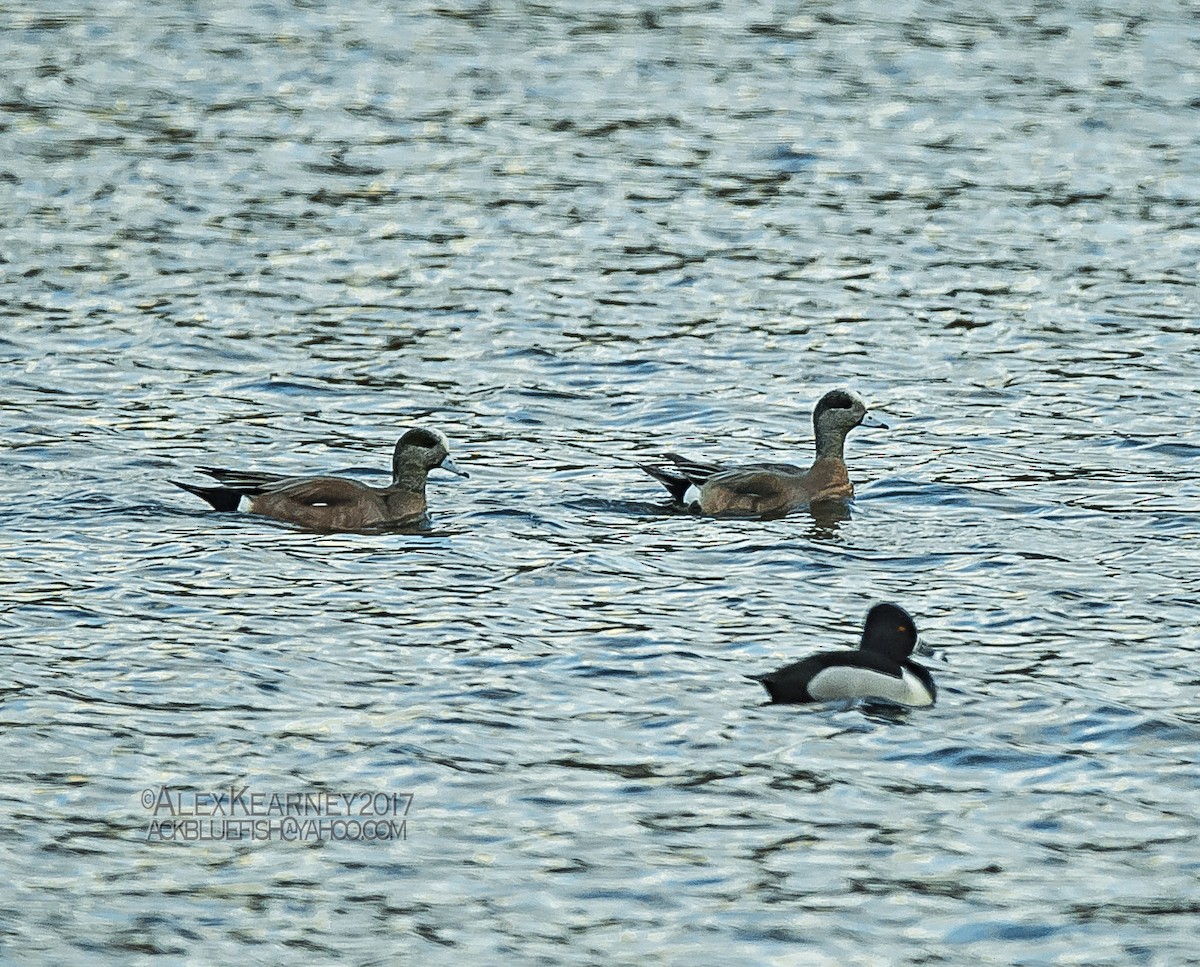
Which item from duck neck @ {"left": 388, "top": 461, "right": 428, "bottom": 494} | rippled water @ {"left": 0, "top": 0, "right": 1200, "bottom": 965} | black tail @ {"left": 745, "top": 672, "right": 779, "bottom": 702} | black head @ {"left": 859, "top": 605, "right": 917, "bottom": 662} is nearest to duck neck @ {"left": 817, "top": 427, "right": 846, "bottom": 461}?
rippled water @ {"left": 0, "top": 0, "right": 1200, "bottom": 965}

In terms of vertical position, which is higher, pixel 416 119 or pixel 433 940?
pixel 416 119

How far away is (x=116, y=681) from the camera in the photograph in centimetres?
1145

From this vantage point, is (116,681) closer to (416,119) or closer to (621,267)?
(621,267)

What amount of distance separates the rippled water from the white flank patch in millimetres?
117

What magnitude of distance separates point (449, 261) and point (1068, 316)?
19.8 feet

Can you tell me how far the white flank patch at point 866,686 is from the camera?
36.4ft

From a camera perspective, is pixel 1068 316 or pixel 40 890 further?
pixel 1068 316

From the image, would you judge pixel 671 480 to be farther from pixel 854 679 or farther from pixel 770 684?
pixel 854 679

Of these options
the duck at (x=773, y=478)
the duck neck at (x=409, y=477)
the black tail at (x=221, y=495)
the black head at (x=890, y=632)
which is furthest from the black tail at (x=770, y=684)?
the black tail at (x=221, y=495)

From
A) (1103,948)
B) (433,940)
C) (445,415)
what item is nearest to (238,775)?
(433,940)

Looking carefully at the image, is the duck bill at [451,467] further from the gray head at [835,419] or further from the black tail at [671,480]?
the gray head at [835,419]

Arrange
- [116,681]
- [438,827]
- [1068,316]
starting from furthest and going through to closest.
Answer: [1068,316]
[116,681]
[438,827]

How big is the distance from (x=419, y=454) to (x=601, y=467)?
5.04 ft

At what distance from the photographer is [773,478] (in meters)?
15.1
